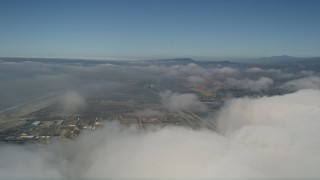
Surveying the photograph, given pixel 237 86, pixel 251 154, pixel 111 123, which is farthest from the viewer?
pixel 237 86

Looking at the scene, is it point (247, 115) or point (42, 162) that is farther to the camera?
point (247, 115)

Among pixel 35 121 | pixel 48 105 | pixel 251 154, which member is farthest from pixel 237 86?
pixel 251 154

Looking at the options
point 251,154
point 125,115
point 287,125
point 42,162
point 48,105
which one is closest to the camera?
point 251,154

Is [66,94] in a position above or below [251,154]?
below

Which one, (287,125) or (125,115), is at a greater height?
(287,125)

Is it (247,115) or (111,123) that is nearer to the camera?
(247,115)

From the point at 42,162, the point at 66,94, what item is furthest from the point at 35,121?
the point at 66,94

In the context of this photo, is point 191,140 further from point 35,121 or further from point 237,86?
point 237,86

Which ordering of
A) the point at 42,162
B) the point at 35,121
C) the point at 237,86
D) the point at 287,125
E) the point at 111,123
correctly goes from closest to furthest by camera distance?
the point at 287,125
the point at 42,162
the point at 111,123
the point at 35,121
the point at 237,86

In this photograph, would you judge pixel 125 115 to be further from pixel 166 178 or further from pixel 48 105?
pixel 166 178
